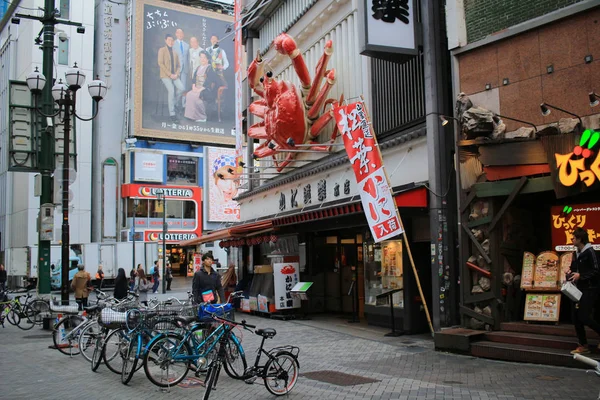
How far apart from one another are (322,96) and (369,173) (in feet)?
20.3

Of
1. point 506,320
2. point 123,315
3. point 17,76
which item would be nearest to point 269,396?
point 123,315

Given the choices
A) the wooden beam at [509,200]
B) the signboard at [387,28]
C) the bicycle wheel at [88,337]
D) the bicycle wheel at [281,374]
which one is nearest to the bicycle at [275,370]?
the bicycle wheel at [281,374]

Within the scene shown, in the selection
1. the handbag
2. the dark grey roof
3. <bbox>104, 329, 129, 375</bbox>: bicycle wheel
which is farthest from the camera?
the dark grey roof

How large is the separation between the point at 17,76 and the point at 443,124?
166 feet

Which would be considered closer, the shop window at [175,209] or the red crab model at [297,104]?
the red crab model at [297,104]

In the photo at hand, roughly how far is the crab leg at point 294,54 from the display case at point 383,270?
6.04 meters

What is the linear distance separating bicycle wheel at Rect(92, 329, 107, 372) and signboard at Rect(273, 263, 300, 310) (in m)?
8.12

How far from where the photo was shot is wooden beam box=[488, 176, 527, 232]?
10656 mm

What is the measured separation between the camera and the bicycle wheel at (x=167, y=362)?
8.66m

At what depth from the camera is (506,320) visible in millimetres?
11312

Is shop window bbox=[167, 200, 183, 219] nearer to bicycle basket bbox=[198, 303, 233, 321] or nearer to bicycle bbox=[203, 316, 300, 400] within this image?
bicycle basket bbox=[198, 303, 233, 321]

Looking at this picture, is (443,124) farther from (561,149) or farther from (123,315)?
(123,315)

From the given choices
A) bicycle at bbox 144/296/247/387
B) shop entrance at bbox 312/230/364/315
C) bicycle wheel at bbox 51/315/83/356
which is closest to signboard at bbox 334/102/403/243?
bicycle at bbox 144/296/247/387

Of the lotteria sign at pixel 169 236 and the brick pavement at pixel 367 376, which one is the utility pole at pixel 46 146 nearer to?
the brick pavement at pixel 367 376
